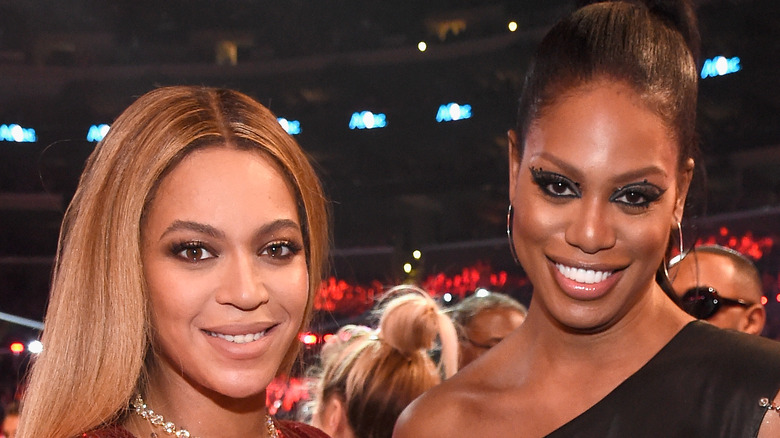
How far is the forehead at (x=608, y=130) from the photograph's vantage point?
182 centimetres

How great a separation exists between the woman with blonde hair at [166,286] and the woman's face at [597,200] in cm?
49

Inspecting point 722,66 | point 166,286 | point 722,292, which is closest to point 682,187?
point 166,286

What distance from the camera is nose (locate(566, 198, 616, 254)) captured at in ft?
5.94

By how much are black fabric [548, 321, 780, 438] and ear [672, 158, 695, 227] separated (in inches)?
8.9

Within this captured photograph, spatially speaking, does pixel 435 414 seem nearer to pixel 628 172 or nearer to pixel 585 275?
pixel 585 275

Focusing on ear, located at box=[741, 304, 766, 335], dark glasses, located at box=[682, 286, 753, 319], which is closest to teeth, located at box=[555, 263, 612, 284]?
dark glasses, located at box=[682, 286, 753, 319]

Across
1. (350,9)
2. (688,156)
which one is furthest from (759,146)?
(688,156)

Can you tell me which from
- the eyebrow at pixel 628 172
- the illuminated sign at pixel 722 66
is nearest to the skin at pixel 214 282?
the eyebrow at pixel 628 172

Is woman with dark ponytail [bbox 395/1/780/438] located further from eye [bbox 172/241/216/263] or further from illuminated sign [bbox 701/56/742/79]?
illuminated sign [bbox 701/56/742/79]

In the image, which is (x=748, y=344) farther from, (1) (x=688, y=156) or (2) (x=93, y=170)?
(2) (x=93, y=170)

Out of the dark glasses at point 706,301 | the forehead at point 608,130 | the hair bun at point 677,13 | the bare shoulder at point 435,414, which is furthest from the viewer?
the dark glasses at point 706,301

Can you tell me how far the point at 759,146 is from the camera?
30.2 feet

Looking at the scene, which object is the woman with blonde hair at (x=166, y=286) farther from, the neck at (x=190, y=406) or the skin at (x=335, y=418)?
the skin at (x=335, y=418)

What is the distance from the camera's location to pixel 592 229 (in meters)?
1.81
